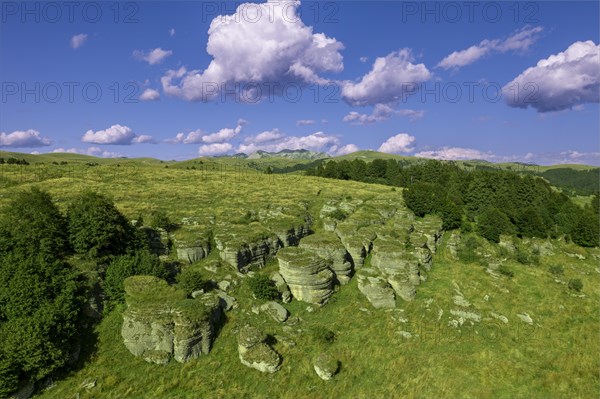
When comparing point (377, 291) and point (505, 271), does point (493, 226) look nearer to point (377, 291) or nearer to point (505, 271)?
A: point (505, 271)

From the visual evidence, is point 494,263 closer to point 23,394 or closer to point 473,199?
point 473,199

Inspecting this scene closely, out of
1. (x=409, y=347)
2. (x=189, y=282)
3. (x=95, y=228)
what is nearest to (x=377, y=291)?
(x=409, y=347)

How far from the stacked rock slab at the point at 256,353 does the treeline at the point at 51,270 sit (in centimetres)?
1148

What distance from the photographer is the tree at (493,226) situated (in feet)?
190

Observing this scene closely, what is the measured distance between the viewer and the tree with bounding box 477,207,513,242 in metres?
58.0

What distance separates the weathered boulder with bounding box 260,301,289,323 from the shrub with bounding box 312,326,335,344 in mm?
3386

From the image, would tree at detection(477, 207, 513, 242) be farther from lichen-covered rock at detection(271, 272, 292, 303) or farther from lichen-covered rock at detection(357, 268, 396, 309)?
lichen-covered rock at detection(271, 272, 292, 303)

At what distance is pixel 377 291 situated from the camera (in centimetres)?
3453

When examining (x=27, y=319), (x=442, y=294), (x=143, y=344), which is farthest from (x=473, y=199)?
(x=27, y=319)

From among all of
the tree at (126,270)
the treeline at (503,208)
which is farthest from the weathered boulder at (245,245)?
the treeline at (503,208)

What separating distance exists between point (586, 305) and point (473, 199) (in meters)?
41.1

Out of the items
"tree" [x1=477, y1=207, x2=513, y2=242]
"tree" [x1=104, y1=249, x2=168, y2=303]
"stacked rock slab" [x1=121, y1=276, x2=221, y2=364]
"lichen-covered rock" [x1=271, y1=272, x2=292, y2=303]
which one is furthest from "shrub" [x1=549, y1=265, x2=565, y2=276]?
"tree" [x1=104, y1=249, x2=168, y2=303]

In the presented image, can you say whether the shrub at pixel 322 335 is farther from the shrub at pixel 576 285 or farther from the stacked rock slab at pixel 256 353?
the shrub at pixel 576 285

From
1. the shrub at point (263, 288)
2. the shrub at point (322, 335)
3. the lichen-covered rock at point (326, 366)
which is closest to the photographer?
the lichen-covered rock at point (326, 366)
